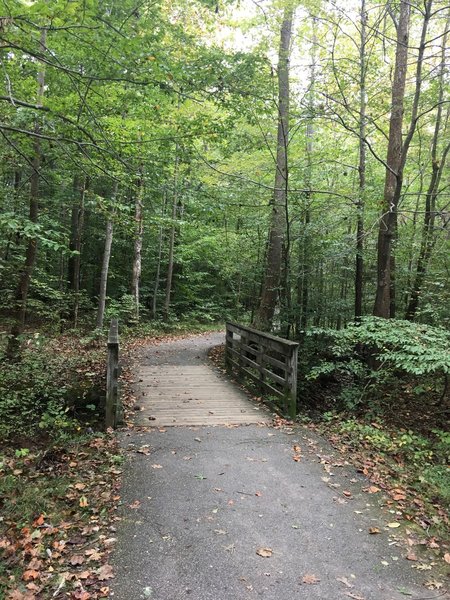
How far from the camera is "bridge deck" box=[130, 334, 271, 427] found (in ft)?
20.7

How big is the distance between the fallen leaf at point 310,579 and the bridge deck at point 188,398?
330 cm

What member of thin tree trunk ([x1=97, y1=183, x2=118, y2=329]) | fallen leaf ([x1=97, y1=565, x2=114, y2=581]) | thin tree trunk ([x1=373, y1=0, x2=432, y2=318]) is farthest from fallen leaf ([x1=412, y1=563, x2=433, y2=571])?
thin tree trunk ([x1=97, y1=183, x2=118, y2=329])

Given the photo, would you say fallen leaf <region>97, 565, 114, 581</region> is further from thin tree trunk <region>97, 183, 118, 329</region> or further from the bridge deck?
thin tree trunk <region>97, 183, 118, 329</region>

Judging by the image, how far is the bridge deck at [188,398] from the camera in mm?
6320

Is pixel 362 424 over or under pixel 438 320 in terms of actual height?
under

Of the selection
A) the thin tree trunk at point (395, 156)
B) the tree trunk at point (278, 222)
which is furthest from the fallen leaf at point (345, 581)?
the tree trunk at point (278, 222)

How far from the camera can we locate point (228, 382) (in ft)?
28.9

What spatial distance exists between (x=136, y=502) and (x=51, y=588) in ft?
3.78

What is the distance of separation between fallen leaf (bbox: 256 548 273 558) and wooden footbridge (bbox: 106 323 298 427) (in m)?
2.98

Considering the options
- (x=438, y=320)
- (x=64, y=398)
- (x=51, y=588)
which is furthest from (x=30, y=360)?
(x=438, y=320)

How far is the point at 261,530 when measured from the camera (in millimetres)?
3432

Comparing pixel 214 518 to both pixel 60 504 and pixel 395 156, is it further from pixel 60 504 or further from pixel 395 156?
pixel 395 156

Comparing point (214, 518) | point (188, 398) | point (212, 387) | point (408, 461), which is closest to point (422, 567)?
point (214, 518)

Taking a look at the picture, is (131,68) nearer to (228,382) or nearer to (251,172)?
(228,382)
